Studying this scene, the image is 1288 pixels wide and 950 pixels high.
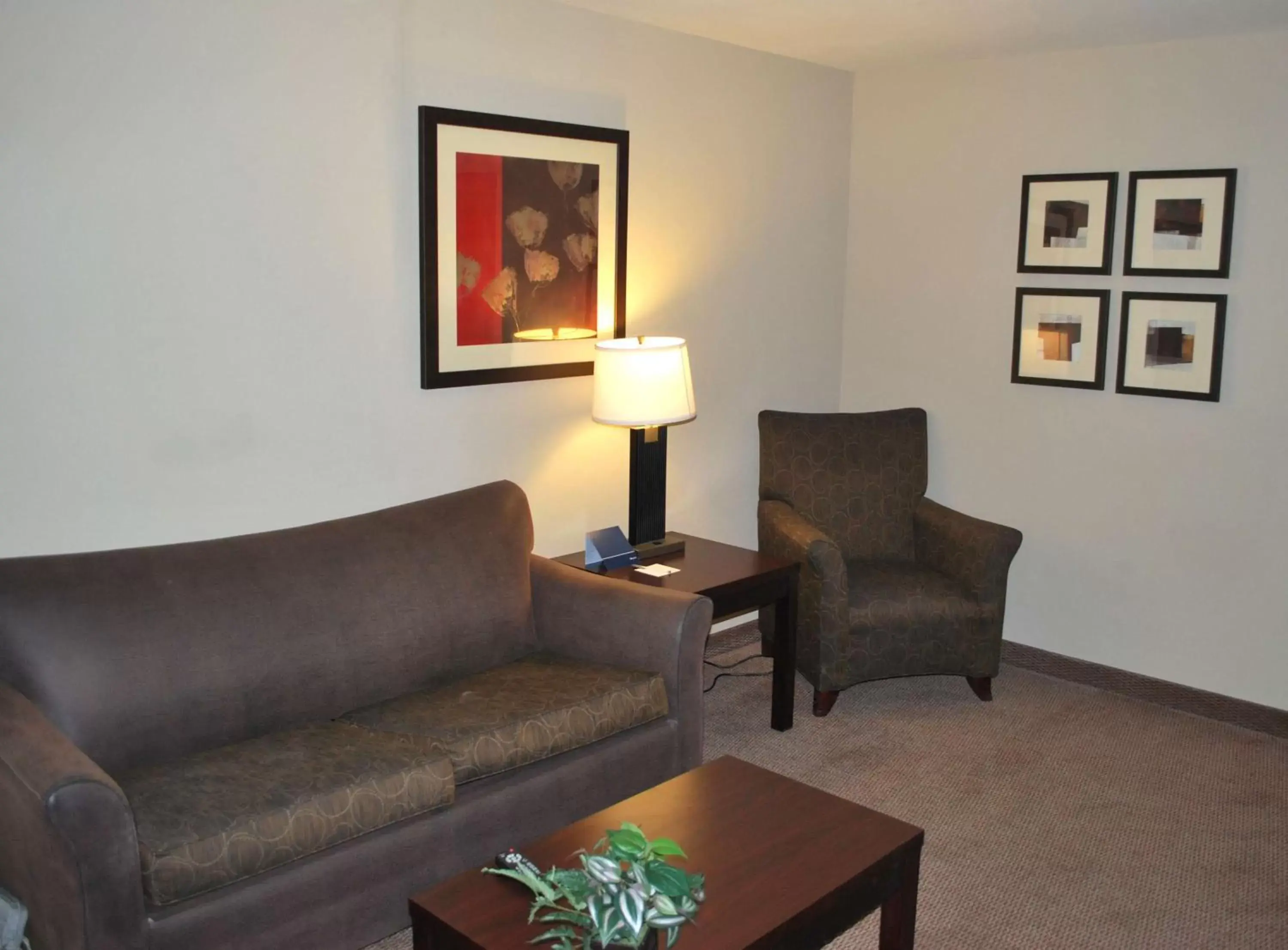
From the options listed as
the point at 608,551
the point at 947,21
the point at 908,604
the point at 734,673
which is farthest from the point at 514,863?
the point at 947,21

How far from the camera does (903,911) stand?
2350 millimetres

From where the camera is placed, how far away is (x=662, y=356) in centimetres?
358

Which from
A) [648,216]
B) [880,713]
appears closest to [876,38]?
[648,216]

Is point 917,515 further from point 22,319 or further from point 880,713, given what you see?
point 22,319

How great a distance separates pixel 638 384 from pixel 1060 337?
174 centimetres

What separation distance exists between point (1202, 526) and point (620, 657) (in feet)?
7.25

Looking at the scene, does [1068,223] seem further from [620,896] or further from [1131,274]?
[620,896]

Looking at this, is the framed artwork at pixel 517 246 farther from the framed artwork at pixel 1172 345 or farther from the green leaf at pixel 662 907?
the green leaf at pixel 662 907

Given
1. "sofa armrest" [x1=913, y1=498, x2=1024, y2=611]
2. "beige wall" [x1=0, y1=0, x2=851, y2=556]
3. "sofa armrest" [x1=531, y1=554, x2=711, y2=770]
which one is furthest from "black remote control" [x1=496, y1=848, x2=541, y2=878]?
"sofa armrest" [x1=913, y1=498, x2=1024, y2=611]

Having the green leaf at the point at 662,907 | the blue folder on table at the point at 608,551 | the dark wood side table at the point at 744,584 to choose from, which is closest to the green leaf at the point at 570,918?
the green leaf at the point at 662,907

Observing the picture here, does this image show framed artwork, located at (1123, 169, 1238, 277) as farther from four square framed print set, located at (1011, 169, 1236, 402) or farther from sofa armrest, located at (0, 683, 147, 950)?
sofa armrest, located at (0, 683, 147, 950)

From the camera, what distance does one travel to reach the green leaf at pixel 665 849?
1.81 metres

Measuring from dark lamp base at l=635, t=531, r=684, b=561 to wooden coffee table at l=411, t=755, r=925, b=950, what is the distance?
1227 mm

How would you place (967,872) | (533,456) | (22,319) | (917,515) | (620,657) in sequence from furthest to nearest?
(917,515)
(533,456)
(620,657)
(967,872)
(22,319)
